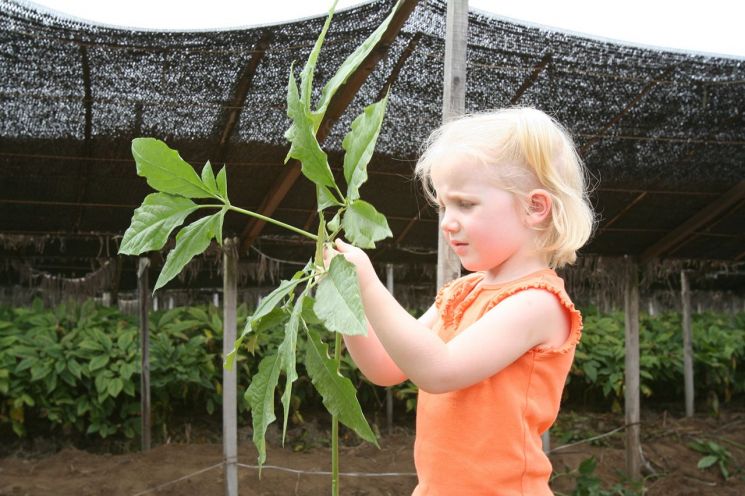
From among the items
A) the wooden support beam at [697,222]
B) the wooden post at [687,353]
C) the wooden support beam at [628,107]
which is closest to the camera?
the wooden support beam at [628,107]

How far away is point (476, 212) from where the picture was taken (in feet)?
3.64

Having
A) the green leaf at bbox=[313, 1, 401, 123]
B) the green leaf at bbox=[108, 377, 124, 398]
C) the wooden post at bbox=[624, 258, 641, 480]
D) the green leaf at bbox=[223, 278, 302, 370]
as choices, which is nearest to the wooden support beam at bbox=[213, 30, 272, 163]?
the green leaf at bbox=[108, 377, 124, 398]

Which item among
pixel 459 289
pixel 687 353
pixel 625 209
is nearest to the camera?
pixel 459 289

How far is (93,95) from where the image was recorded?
12.8ft

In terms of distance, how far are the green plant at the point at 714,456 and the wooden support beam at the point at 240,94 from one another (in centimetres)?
431

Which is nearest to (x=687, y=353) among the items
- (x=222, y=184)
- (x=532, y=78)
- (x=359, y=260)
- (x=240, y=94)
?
(x=532, y=78)

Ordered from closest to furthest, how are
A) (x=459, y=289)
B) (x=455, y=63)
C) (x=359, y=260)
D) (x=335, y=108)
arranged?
(x=359, y=260)
(x=459, y=289)
(x=455, y=63)
(x=335, y=108)

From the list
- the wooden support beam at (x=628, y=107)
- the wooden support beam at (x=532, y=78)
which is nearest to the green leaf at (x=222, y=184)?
the wooden support beam at (x=532, y=78)

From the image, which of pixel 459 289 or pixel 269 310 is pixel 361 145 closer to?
pixel 269 310

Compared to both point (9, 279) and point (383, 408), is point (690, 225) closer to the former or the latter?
point (383, 408)

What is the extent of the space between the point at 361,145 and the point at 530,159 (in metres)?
0.34

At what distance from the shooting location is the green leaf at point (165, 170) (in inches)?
38.0

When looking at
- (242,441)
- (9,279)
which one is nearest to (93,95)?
(242,441)

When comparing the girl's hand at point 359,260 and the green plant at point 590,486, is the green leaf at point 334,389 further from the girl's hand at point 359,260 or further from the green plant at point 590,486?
the green plant at point 590,486
